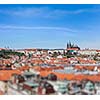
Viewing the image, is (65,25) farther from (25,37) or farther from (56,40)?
(25,37)

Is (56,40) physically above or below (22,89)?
above

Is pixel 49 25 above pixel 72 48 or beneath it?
above

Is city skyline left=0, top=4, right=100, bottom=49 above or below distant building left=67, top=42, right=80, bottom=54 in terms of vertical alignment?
above

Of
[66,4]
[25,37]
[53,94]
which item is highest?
[66,4]

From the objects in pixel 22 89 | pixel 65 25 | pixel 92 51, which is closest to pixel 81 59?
pixel 92 51

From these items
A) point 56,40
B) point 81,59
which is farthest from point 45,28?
point 81,59

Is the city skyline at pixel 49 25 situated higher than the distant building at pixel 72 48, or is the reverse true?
the city skyline at pixel 49 25
